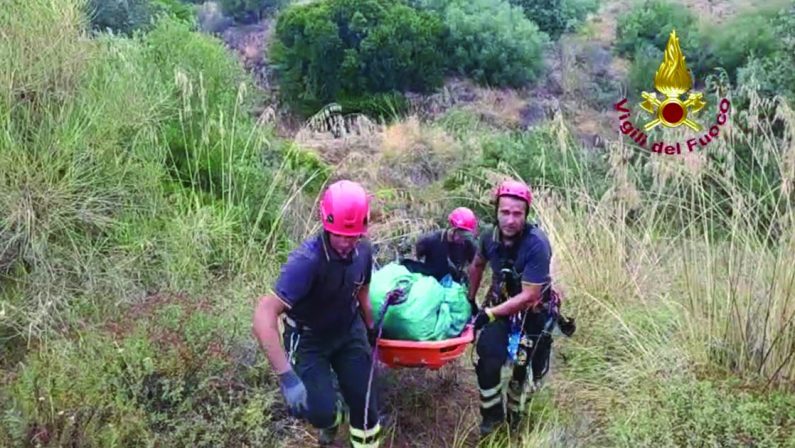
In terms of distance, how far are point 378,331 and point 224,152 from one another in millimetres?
3365

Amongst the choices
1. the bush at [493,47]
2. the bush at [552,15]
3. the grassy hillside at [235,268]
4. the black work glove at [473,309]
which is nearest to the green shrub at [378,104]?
A: the bush at [493,47]

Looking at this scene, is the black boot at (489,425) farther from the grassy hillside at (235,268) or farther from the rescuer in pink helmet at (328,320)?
the rescuer in pink helmet at (328,320)

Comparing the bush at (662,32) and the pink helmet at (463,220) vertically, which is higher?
the pink helmet at (463,220)

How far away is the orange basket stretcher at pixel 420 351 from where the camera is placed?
4.34 m

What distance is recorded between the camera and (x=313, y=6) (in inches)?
715

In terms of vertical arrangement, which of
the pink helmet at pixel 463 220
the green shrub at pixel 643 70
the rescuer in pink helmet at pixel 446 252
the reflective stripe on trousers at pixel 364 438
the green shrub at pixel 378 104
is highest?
the pink helmet at pixel 463 220

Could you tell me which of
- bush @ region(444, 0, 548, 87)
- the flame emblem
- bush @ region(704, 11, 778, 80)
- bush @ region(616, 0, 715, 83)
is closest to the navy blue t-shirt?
the flame emblem

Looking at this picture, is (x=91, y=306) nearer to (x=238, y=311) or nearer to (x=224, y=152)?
(x=238, y=311)

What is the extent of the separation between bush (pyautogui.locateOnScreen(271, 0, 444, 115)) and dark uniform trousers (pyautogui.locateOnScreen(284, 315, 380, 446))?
13016 millimetres

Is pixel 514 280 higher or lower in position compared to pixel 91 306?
higher

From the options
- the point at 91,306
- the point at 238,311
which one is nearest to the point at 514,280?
the point at 238,311

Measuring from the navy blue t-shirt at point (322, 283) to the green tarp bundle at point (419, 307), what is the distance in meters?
0.27

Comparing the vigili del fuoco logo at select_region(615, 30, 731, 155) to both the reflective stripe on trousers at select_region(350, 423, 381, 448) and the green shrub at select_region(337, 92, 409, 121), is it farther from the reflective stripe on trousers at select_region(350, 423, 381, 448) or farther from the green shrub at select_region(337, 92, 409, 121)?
the green shrub at select_region(337, 92, 409, 121)

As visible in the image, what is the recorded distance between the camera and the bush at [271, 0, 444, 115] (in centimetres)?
1722
